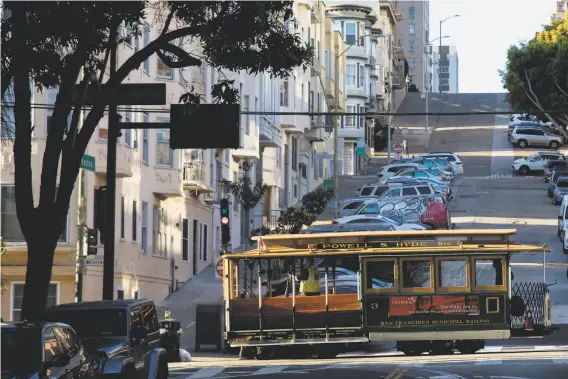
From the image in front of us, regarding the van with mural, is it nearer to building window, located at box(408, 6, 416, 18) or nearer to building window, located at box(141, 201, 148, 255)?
building window, located at box(141, 201, 148, 255)

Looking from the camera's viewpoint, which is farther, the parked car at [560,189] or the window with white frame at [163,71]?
the parked car at [560,189]

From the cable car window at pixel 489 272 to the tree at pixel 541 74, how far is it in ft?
183

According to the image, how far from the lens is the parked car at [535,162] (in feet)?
266

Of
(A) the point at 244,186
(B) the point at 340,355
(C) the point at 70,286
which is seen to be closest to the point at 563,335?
(B) the point at 340,355

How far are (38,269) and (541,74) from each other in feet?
221

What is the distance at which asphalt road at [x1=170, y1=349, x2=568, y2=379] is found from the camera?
22.8m

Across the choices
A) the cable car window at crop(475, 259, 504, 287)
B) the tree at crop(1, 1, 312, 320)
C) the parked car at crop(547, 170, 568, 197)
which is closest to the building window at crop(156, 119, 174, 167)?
the cable car window at crop(475, 259, 504, 287)

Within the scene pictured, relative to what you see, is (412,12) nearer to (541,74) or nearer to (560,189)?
(541,74)

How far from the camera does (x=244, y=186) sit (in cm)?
4972

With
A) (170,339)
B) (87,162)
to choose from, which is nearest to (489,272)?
(170,339)

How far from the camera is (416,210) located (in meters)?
53.2

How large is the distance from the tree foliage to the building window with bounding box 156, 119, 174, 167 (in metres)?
6.62

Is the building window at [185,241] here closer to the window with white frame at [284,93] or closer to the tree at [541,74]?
the window with white frame at [284,93]

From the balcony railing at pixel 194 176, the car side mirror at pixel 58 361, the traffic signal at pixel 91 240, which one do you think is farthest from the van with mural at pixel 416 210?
the car side mirror at pixel 58 361
